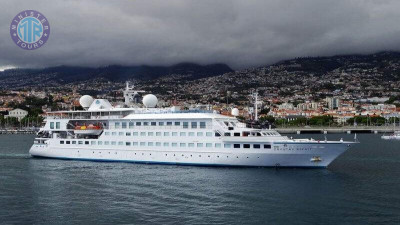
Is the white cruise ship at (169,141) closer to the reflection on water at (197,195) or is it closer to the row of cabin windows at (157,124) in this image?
the row of cabin windows at (157,124)

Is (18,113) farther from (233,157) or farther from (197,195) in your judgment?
(197,195)

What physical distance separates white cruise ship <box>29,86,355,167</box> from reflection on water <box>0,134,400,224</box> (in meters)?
1.03

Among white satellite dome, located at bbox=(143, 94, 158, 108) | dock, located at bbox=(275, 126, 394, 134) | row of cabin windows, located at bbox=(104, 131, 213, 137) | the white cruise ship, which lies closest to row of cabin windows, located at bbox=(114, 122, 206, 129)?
the white cruise ship

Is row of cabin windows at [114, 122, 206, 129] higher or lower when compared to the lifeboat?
higher

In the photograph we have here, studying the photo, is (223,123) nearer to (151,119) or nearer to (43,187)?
(151,119)

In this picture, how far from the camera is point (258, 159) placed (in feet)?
110

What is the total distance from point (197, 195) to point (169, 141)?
445 inches

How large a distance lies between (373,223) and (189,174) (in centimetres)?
1435

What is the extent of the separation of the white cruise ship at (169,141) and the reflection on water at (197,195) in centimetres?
103

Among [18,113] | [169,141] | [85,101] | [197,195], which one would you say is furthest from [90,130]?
[18,113]

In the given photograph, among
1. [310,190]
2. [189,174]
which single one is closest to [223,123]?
[189,174]

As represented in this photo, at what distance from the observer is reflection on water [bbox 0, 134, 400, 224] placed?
21.1 m

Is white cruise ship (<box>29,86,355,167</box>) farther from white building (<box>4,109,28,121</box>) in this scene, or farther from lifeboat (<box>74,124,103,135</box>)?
white building (<box>4,109,28,121</box>)

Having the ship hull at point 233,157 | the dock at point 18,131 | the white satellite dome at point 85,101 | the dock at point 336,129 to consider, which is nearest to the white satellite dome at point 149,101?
the ship hull at point 233,157
